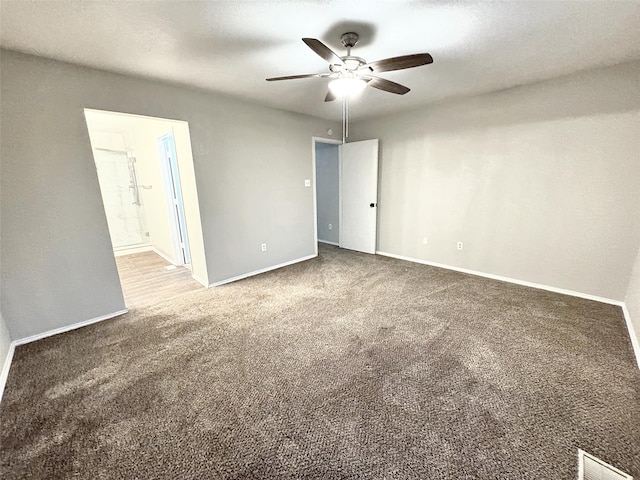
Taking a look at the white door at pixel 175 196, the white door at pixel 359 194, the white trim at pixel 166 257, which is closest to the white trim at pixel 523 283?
the white door at pixel 359 194

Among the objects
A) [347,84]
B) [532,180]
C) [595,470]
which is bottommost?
[595,470]

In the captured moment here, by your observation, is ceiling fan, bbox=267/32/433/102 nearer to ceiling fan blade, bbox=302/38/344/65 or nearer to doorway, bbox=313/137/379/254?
ceiling fan blade, bbox=302/38/344/65

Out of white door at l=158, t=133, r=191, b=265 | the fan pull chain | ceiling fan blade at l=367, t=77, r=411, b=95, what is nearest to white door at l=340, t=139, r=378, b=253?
the fan pull chain

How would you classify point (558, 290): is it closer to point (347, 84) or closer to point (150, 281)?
Result: point (347, 84)

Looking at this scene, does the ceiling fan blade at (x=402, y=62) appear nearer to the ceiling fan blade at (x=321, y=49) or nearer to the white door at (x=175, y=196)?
the ceiling fan blade at (x=321, y=49)

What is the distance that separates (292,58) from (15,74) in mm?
2201

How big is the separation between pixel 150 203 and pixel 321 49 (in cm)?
473

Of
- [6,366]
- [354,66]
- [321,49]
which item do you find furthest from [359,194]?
[6,366]

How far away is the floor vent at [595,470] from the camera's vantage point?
1.21 meters

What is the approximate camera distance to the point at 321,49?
1.63 metres

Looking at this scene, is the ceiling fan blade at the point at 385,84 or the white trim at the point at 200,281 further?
the white trim at the point at 200,281

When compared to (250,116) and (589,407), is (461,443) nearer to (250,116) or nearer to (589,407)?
(589,407)

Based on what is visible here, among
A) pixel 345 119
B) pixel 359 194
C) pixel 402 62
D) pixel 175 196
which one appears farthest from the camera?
pixel 359 194

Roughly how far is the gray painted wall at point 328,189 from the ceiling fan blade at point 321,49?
10.8 feet
